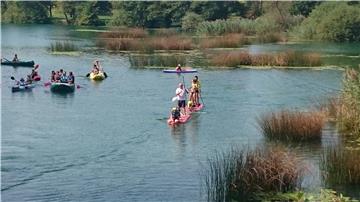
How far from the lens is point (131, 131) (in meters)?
29.9

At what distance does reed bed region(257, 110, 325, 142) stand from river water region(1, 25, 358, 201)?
587 millimetres

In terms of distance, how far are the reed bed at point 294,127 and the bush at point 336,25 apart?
65925 millimetres

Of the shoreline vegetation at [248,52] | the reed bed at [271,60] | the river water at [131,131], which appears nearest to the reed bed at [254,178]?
the shoreline vegetation at [248,52]

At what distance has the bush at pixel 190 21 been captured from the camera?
10944cm

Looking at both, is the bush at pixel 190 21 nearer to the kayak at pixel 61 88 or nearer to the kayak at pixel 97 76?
the kayak at pixel 97 76

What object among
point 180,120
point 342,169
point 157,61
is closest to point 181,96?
point 180,120

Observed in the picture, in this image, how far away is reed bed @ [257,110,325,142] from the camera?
2580 cm

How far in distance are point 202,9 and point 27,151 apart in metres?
90.4

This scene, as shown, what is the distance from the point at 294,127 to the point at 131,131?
7519 mm

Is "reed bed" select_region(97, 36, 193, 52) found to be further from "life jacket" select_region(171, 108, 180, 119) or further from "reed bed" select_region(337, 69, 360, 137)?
"reed bed" select_region(337, 69, 360, 137)

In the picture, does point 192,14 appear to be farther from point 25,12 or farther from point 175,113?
point 175,113

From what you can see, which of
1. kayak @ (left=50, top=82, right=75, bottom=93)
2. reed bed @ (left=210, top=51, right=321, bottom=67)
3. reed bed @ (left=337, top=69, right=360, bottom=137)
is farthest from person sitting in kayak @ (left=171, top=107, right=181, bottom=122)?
reed bed @ (left=210, top=51, right=321, bottom=67)

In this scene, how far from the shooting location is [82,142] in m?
27.7

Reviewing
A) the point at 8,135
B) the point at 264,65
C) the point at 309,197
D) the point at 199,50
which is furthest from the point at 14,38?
the point at 309,197
